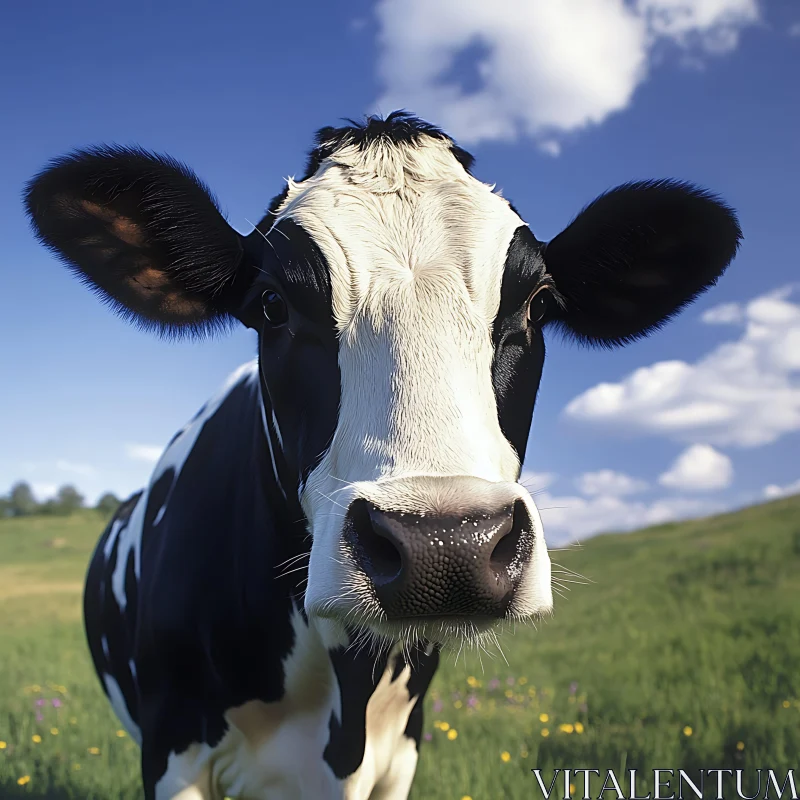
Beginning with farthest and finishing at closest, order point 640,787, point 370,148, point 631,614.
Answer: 1. point 631,614
2. point 640,787
3. point 370,148

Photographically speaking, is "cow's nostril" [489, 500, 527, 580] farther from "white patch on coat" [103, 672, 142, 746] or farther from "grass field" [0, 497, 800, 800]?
"white patch on coat" [103, 672, 142, 746]

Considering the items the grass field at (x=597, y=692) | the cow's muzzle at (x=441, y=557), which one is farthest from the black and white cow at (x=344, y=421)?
the grass field at (x=597, y=692)

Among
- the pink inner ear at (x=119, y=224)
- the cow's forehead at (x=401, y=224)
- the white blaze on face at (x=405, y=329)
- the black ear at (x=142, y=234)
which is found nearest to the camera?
the white blaze on face at (x=405, y=329)

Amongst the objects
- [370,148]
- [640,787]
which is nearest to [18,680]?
[640,787]

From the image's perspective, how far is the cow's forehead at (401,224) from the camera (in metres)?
2.48

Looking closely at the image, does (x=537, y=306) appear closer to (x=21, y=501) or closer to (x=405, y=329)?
(x=405, y=329)

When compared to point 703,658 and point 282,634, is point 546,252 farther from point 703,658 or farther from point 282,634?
point 703,658

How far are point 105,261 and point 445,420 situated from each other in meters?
1.96

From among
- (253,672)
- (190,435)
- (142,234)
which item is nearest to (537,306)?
(142,234)

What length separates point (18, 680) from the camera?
10.3 m

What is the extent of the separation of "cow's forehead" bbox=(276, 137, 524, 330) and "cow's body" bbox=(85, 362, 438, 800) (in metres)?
0.84

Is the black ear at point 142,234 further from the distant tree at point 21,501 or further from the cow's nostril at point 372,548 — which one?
the distant tree at point 21,501

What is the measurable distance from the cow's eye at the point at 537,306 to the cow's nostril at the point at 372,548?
1183mm

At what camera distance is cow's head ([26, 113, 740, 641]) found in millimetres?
1938
